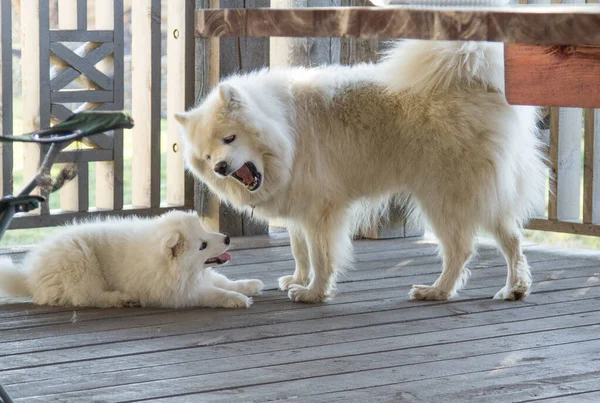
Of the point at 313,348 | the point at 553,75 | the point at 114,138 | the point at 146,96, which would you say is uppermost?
the point at 553,75

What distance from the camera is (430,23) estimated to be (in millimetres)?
2402

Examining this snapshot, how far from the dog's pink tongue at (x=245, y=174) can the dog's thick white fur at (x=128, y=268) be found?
0.27 meters

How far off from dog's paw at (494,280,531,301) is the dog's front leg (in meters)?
0.78

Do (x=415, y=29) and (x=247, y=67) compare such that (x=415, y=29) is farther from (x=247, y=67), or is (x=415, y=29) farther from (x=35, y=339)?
(x=247, y=67)

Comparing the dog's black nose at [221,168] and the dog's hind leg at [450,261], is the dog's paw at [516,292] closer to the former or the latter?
the dog's hind leg at [450,261]

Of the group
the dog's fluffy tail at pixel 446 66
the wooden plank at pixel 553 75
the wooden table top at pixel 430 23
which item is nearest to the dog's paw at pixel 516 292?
the dog's fluffy tail at pixel 446 66

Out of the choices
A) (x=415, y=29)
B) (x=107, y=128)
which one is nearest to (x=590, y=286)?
(x=415, y=29)

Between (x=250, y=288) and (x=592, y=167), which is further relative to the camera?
(x=592, y=167)

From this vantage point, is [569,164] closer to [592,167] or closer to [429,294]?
[592,167]

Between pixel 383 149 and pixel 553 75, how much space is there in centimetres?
171

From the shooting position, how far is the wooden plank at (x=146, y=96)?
5.69 m

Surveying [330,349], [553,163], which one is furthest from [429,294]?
[553,163]

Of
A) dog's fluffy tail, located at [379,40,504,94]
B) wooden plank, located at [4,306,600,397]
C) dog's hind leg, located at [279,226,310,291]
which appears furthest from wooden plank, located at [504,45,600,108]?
dog's hind leg, located at [279,226,310,291]

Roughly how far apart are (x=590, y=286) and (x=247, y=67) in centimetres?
242
